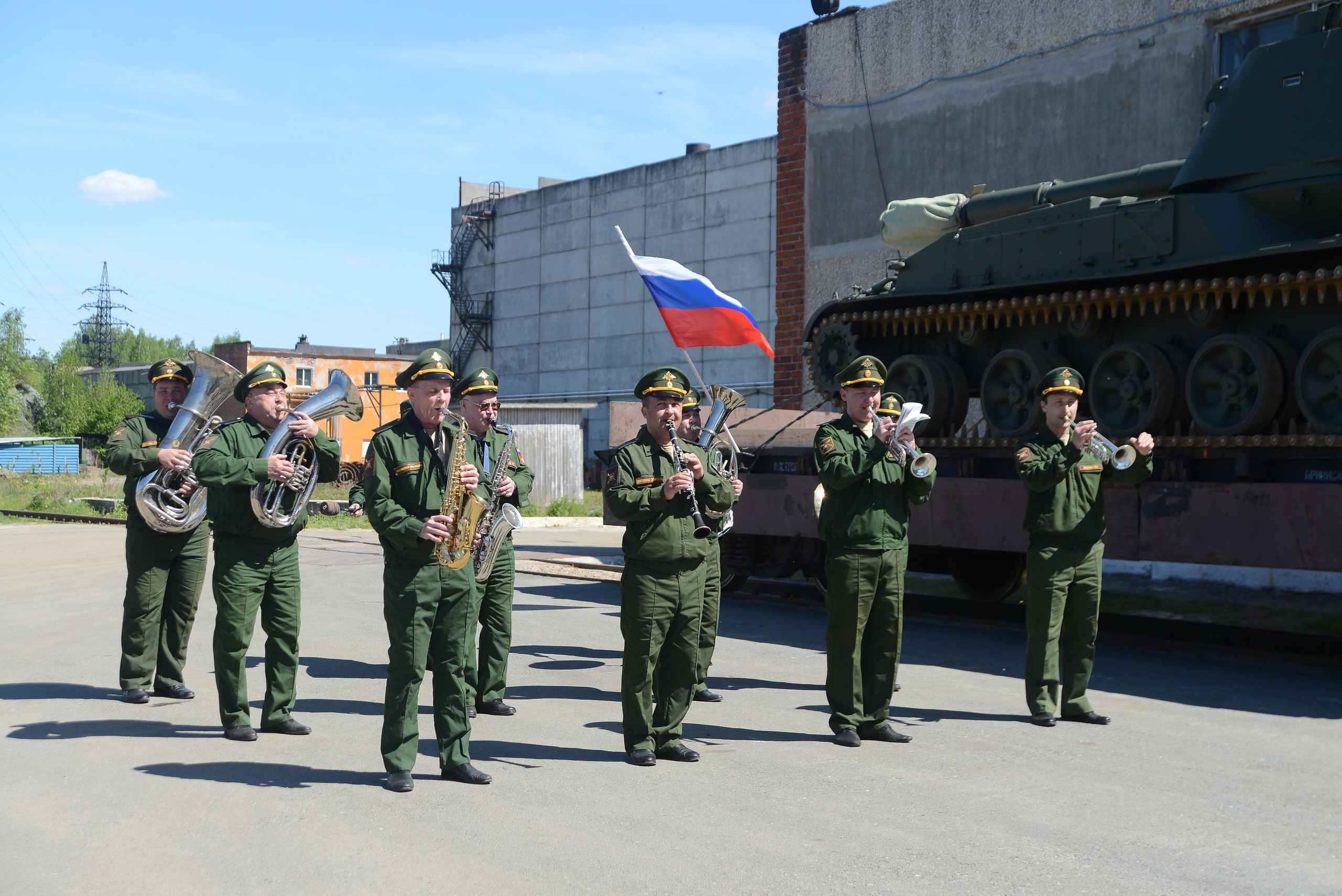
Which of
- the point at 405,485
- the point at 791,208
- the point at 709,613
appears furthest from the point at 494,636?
the point at 791,208

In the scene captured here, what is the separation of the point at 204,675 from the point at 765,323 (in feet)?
94.1

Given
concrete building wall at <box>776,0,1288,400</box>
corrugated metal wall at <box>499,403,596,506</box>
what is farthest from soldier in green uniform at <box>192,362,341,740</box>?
corrugated metal wall at <box>499,403,596,506</box>

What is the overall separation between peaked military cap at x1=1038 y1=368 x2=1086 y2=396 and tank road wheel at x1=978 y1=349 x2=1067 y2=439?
4.10 metres

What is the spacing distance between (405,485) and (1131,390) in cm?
744

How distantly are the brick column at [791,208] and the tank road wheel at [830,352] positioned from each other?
5809 mm

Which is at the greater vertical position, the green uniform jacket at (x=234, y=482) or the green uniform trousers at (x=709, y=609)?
the green uniform jacket at (x=234, y=482)

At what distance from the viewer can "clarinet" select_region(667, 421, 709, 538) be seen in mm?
6309

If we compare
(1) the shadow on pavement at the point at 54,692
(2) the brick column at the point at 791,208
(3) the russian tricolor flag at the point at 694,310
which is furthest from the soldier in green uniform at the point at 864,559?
(2) the brick column at the point at 791,208

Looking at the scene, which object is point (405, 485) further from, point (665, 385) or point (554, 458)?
point (554, 458)

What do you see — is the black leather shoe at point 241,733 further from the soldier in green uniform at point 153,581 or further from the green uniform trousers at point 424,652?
the soldier in green uniform at point 153,581

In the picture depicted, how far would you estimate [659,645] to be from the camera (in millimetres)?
6469

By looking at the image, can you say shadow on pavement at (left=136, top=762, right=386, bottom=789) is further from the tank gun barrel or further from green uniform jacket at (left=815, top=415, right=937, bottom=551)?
the tank gun barrel

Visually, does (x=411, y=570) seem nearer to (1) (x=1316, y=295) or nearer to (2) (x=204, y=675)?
(2) (x=204, y=675)

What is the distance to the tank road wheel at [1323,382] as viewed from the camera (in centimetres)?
977
